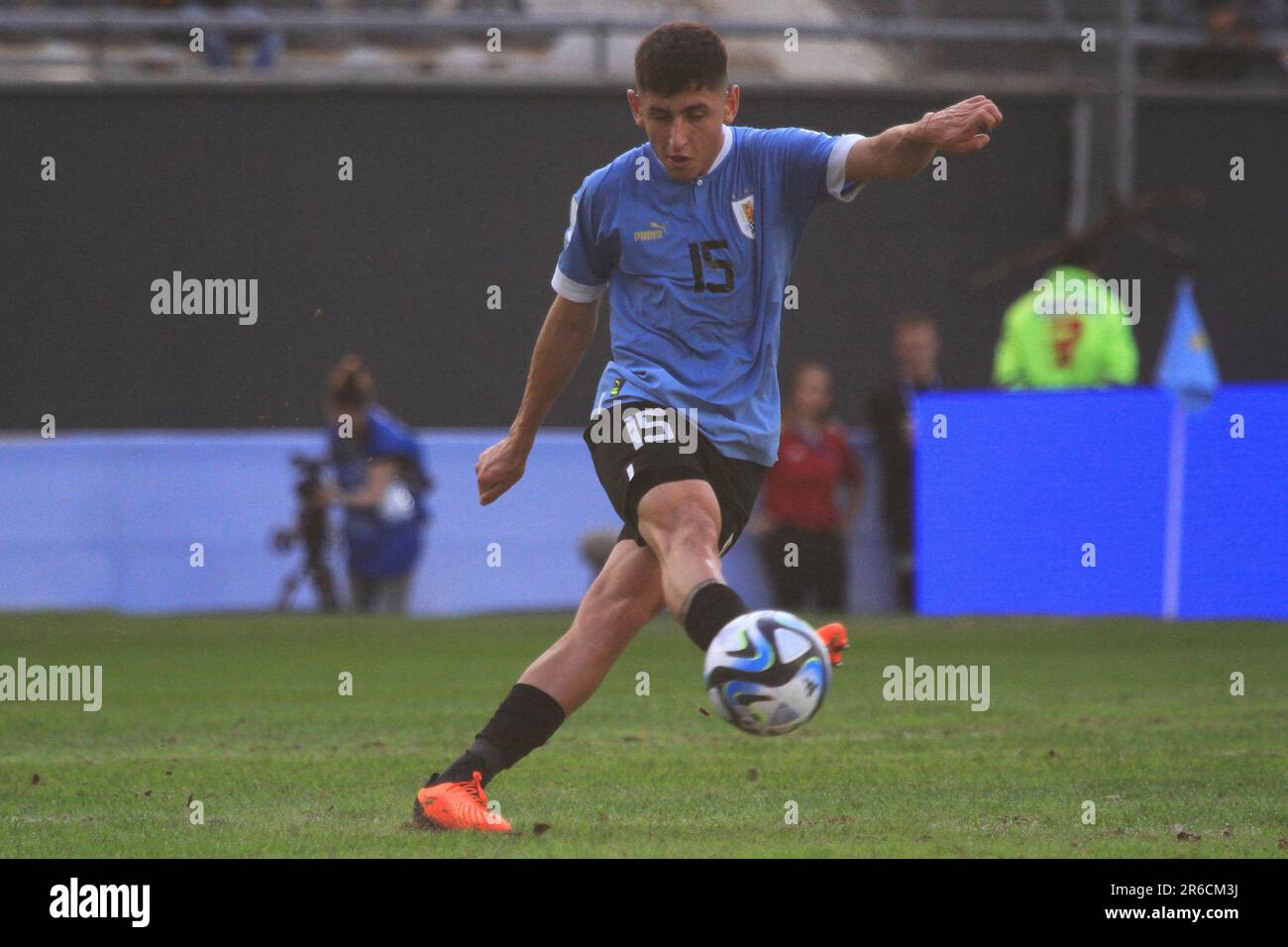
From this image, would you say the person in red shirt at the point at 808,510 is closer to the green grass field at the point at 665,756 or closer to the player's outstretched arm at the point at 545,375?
the green grass field at the point at 665,756

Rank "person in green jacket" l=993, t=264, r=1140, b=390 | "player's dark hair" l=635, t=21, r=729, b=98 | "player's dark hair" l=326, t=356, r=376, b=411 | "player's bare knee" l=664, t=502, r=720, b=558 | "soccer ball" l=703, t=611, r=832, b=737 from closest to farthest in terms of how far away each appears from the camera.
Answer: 1. "soccer ball" l=703, t=611, r=832, b=737
2. "player's bare knee" l=664, t=502, r=720, b=558
3. "player's dark hair" l=635, t=21, r=729, b=98
4. "person in green jacket" l=993, t=264, r=1140, b=390
5. "player's dark hair" l=326, t=356, r=376, b=411

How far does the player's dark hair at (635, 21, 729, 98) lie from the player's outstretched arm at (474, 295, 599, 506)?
2.46 ft

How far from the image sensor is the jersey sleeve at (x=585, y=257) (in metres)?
5.67

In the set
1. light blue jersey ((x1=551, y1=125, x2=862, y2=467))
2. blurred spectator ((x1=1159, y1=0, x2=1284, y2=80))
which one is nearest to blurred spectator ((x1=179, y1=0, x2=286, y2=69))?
blurred spectator ((x1=1159, y1=0, x2=1284, y2=80))

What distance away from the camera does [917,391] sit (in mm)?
15023

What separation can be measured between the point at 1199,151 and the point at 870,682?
394 inches

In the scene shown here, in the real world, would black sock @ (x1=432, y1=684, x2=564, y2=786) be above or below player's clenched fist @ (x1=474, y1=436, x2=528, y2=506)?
below

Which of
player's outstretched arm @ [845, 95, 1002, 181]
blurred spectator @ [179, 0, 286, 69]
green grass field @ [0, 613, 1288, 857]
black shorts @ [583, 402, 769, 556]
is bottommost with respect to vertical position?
green grass field @ [0, 613, 1288, 857]

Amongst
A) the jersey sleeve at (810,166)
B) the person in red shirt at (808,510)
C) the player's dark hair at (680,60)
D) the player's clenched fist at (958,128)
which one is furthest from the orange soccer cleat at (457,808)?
the person in red shirt at (808,510)

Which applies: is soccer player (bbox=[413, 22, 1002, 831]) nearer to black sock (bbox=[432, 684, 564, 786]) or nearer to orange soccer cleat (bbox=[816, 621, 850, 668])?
black sock (bbox=[432, 684, 564, 786])

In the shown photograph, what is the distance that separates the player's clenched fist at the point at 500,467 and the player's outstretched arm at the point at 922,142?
4.29 feet

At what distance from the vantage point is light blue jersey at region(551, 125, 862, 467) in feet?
18.0
